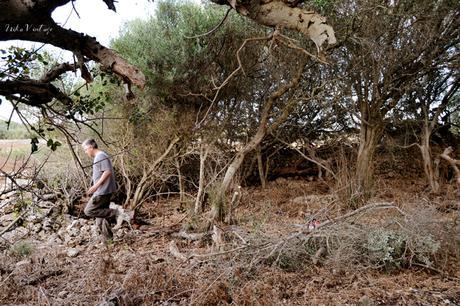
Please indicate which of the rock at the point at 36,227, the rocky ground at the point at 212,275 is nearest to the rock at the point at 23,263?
the rocky ground at the point at 212,275

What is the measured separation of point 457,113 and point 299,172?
468 cm

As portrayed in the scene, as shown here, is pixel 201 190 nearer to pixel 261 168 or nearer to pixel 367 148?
pixel 261 168

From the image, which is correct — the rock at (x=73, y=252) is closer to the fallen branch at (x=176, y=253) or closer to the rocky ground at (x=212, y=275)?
the rocky ground at (x=212, y=275)

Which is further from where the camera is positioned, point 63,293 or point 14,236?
point 14,236

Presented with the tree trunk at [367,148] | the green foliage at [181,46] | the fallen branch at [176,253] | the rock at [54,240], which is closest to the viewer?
the fallen branch at [176,253]

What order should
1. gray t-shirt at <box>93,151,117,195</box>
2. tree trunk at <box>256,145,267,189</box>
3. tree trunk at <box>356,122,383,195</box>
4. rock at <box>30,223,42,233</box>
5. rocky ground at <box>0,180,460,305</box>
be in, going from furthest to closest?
tree trunk at <box>256,145,267,189</box>
tree trunk at <box>356,122,383,195</box>
rock at <box>30,223,42,233</box>
gray t-shirt at <box>93,151,117,195</box>
rocky ground at <box>0,180,460,305</box>

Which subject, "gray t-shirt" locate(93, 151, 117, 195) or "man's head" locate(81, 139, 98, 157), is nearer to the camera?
"man's head" locate(81, 139, 98, 157)

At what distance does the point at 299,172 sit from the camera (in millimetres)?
10734

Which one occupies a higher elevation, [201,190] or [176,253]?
[201,190]

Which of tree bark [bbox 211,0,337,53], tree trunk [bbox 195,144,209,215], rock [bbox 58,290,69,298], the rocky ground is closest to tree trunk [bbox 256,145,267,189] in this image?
tree trunk [bbox 195,144,209,215]

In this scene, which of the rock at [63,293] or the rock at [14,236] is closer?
the rock at [63,293]

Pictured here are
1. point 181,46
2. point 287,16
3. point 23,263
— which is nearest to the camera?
point 287,16

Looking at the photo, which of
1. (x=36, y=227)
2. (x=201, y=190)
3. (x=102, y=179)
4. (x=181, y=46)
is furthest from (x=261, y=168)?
(x=36, y=227)

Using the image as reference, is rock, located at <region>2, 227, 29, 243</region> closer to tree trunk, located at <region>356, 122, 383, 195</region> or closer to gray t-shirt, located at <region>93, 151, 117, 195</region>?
gray t-shirt, located at <region>93, 151, 117, 195</region>
